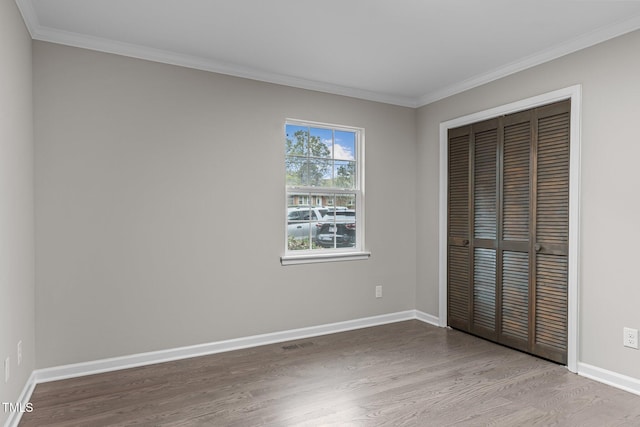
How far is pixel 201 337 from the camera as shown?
332 cm

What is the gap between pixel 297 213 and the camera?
12.6 ft

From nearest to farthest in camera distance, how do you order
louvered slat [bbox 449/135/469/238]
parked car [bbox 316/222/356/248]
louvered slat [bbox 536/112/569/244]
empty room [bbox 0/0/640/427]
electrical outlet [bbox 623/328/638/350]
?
empty room [bbox 0/0/640/427]
electrical outlet [bbox 623/328/638/350]
louvered slat [bbox 536/112/569/244]
louvered slat [bbox 449/135/469/238]
parked car [bbox 316/222/356/248]

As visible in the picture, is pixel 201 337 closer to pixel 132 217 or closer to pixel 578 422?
pixel 132 217

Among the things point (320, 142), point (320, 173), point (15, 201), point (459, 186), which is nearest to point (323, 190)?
point (320, 173)

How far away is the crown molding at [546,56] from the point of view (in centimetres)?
267

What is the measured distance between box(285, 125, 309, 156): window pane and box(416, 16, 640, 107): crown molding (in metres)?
1.49

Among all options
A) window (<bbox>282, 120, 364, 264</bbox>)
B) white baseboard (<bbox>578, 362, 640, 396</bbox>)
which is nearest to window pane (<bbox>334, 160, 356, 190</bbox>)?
window (<bbox>282, 120, 364, 264</bbox>)

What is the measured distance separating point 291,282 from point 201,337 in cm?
94

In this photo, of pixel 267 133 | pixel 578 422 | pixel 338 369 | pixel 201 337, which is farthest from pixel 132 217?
pixel 578 422

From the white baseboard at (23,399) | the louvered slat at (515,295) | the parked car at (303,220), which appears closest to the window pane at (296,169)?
the parked car at (303,220)

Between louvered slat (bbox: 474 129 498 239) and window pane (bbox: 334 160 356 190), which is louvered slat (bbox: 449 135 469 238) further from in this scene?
window pane (bbox: 334 160 356 190)

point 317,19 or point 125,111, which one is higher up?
point 317,19

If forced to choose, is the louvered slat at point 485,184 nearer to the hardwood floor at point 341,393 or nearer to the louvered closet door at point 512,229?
the louvered closet door at point 512,229

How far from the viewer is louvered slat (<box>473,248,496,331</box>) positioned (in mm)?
3637
